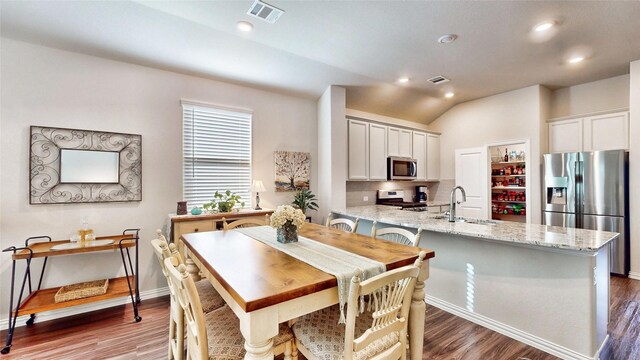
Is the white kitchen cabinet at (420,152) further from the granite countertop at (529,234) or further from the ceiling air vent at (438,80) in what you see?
the granite countertop at (529,234)

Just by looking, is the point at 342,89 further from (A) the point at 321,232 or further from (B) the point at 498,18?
(A) the point at 321,232

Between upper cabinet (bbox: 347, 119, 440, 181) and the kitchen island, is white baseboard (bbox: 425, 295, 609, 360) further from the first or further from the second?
upper cabinet (bbox: 347, 119, 440, 181)

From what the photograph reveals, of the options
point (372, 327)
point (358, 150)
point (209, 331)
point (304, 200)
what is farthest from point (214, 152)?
point (372, 327)

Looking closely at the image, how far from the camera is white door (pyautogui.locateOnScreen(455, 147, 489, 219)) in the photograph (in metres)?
4.98

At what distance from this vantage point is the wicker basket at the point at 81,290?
7.95 feet

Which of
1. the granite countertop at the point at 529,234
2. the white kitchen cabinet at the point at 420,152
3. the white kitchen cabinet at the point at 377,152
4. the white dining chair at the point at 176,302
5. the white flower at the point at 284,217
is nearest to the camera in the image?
the white dining chair at the point at 176,302

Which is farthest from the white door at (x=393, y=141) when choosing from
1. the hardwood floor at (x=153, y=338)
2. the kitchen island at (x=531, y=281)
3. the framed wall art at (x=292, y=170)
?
the hardwood floor at (x=153, y=338)

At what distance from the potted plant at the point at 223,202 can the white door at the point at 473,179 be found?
428 centimetres

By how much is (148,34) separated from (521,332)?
14.5 feet

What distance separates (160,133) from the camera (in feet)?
10.7

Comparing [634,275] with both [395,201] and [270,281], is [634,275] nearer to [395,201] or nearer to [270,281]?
[395,201]

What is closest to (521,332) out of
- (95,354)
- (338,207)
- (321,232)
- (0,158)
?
(321,232)

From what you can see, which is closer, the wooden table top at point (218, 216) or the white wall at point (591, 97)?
the wooden table top at point (218, 216)

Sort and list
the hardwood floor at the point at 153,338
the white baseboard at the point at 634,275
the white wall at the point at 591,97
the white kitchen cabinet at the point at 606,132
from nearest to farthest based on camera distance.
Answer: the hardwood floor at the point at 153,338 < the white baseboard at the point at 634,275 < the white kitchen cabinet at the point at 606,132 < the white wall at the point at 591,97
